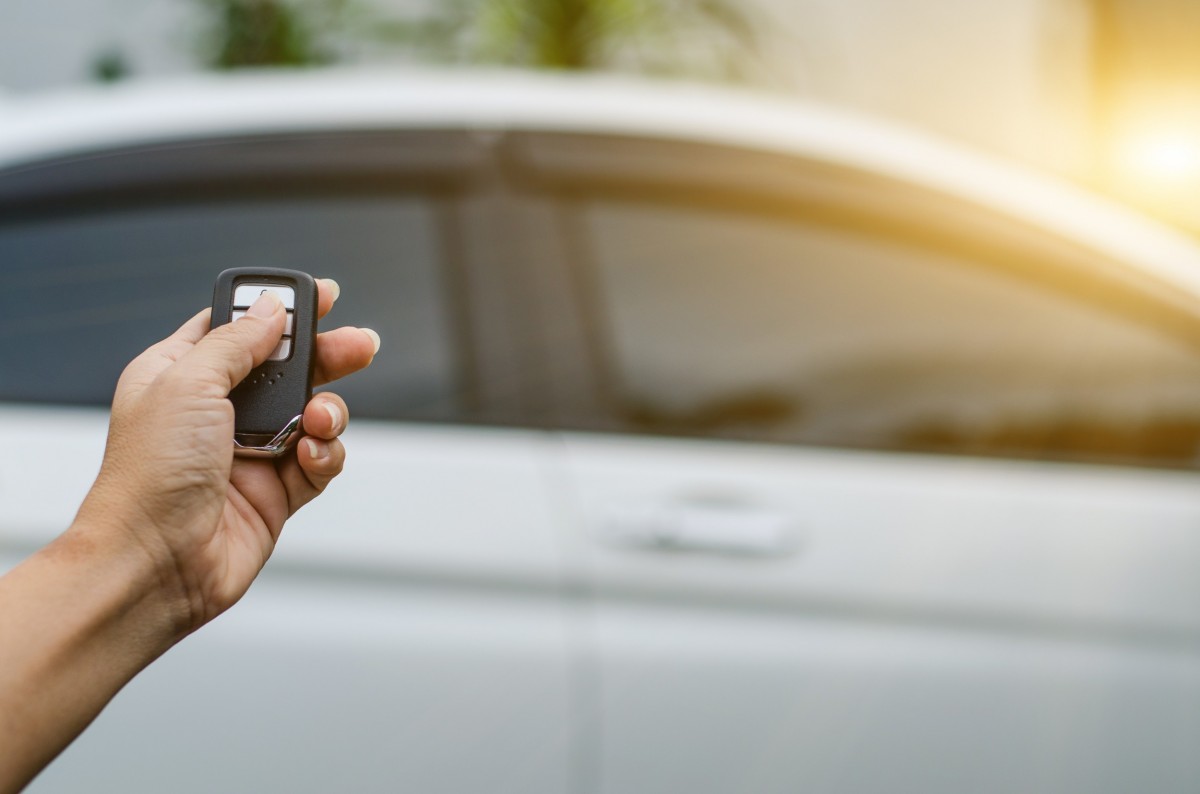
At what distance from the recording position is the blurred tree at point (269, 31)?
4.99 meters

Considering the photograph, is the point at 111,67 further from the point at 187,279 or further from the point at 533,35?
the point at 187,279

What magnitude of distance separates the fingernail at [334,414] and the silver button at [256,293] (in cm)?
7

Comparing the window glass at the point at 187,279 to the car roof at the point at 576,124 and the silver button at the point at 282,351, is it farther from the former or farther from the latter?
the silver button at the point at 282,351

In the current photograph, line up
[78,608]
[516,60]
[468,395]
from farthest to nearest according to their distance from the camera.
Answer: [516,60], [468,395], [78,608]

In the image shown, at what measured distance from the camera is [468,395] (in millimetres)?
1669

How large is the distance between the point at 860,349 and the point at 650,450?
407mm

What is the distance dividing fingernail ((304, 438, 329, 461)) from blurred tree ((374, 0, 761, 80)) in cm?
505

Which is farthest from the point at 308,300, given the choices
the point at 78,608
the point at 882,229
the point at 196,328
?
the point at 882,229

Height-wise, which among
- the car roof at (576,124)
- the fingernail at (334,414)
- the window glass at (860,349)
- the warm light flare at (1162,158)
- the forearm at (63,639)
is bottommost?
the forearm at (63,639)

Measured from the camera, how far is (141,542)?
663 millimetres

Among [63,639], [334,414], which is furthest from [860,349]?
[63,639]

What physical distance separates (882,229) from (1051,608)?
26.4 inches

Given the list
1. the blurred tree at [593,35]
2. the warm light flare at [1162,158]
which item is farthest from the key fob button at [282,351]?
the blurred tree at [593,35]

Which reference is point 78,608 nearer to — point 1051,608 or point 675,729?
point 675,729
